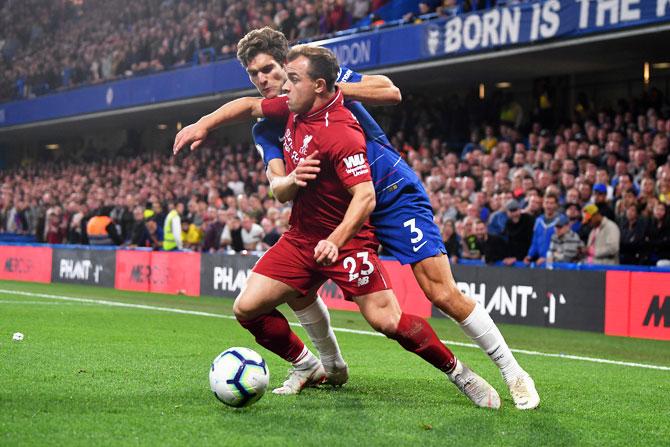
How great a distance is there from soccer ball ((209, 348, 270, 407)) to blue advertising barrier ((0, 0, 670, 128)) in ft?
42.0

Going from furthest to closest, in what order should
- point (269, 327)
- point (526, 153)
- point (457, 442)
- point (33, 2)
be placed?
point (33, 2)
point (526, 153)
point (269, 327)
point (457, 442)

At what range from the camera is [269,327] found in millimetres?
6719

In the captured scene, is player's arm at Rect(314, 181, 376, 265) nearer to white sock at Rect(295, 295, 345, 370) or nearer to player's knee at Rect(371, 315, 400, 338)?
player's knee at Rect(371, 315, 400, 338)

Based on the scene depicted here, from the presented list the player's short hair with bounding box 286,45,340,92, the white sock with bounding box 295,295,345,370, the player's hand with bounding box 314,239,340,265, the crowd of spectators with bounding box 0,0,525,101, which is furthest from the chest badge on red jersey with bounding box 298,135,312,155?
the crowd of spectators with bounding box 0,0,525,101

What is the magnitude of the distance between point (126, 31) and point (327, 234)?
3107 cm

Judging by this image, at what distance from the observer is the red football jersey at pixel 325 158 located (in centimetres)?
611

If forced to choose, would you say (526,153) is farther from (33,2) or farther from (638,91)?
(33,2)

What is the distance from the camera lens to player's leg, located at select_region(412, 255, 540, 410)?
639 centimetres

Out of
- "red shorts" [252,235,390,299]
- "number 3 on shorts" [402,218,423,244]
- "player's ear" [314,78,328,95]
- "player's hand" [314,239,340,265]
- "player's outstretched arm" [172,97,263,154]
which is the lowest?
"red shorts" [252,235,390,299]

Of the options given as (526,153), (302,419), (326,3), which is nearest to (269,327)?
(302,419)

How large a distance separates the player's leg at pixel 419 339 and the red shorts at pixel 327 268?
92 millimetres

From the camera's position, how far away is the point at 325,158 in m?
6.25

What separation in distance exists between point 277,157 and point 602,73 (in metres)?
17.7

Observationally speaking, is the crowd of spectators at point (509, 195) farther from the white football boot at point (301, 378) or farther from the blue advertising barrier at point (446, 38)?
the white football boot at point (301, 378)
